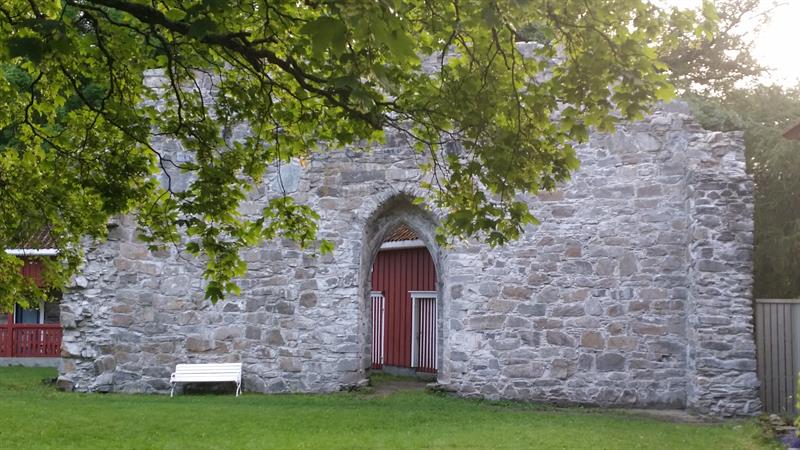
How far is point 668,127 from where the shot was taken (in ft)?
38.1

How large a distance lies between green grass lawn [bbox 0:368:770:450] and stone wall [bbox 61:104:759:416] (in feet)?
1.85

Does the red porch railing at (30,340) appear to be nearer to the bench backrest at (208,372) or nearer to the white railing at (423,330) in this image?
the white railing at (423,330)

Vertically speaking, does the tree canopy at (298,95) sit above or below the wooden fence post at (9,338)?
above

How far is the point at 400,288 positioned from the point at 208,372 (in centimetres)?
730

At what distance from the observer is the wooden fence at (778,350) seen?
10.9m

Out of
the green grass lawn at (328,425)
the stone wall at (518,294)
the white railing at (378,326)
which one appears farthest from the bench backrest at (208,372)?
the white railing at (378,326)

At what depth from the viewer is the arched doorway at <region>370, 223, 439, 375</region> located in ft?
58.2

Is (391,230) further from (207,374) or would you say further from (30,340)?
(30,340)

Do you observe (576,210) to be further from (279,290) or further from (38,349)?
(38,349)

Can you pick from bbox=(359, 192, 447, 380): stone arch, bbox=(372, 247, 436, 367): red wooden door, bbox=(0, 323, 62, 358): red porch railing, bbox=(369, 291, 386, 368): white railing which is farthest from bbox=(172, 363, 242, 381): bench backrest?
bbox=(0, 323, 62, 358): red porch railing

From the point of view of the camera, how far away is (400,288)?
61.4ft

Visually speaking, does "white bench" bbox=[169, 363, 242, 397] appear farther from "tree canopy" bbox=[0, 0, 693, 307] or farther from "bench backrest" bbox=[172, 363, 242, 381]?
"tree canopy" bbox=[0, 0, 693, 307]

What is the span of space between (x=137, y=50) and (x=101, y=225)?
Result: 1918 mm

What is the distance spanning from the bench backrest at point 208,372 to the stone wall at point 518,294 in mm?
199
